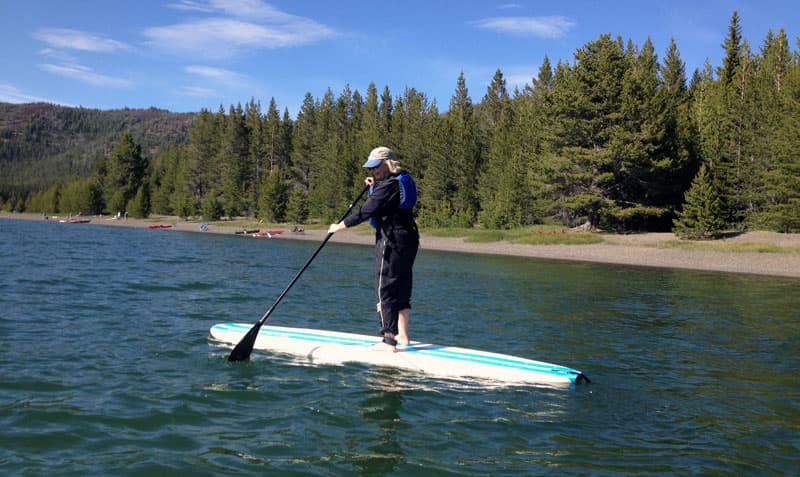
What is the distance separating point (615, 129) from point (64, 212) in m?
109

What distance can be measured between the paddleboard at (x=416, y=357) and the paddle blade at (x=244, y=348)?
25.8 inches

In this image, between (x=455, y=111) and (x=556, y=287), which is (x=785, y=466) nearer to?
(x=556, y=287)

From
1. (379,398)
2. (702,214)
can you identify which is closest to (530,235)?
(702,214)

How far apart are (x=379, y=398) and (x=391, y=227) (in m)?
2.44

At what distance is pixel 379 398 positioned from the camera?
7469 mm

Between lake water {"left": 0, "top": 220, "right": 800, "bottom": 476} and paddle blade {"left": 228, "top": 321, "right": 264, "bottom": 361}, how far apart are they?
28 cm

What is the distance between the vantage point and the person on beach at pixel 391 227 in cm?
834

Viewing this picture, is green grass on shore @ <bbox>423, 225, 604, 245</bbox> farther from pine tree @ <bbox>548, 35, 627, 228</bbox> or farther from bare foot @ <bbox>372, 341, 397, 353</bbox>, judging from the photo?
bare foot @ <bbox>372, 341, 397, 353</bbox>

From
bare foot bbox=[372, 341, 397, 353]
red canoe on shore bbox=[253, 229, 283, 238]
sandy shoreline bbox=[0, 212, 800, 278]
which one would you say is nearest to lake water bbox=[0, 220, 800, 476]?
bare foot bbox=[372, 341, 397, 353]

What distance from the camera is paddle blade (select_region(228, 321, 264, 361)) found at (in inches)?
357

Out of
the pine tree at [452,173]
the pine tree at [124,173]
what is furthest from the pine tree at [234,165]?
the pine tree at [452,173]

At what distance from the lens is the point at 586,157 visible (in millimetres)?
49500

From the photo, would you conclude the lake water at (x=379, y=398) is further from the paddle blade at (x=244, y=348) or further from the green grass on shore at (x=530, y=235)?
the green grass on shore at (x=530, y=235)

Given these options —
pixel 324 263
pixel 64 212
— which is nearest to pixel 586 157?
pixel 324 263
